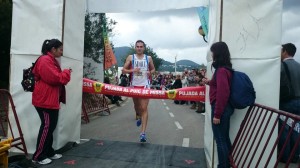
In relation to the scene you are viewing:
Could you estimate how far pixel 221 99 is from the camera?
15.0 ft

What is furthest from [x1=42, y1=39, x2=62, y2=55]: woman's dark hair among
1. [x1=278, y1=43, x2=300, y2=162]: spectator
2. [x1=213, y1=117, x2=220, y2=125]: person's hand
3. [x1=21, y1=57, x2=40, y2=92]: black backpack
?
[x1=278, y1=43, x2=300, y2=162]: spectator

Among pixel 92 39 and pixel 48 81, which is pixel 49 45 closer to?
pixel 48 81

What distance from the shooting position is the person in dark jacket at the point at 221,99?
459 cm

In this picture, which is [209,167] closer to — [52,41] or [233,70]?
[233,70]

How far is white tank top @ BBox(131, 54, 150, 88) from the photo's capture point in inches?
302

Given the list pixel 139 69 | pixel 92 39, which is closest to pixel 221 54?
pixel 139 69

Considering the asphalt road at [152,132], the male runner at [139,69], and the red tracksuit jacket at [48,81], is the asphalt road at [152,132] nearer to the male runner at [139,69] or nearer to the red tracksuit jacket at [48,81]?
the male runner at [139,69]

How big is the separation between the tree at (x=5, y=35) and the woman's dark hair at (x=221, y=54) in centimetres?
1370

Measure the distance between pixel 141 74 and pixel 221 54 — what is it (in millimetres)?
3206

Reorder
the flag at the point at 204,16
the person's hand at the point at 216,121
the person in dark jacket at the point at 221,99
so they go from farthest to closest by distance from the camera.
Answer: the flag at the point at 204,16
the person's hand at the point at 216,121
the person in dark jacket at the point at 221,99

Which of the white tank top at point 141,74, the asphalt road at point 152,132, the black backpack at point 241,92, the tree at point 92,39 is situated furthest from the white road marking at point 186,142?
the tree at point 92,39

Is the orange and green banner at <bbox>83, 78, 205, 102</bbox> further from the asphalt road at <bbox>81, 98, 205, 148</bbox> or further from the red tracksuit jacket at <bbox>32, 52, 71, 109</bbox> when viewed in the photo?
the red tracksuit jacket at <bbox>32, 52, 71, 109</bbox>

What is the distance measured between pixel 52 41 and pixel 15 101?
155cm

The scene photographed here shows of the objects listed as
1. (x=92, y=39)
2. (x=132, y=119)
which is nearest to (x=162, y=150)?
(x=132, y=119)
